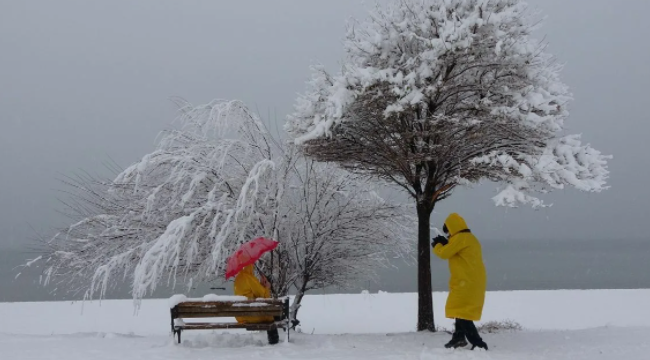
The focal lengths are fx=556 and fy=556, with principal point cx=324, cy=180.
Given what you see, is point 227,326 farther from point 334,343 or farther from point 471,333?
point 471,333

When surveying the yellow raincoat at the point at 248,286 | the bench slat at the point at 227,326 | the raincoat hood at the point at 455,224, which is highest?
the raincoat hood at the point at 455,224

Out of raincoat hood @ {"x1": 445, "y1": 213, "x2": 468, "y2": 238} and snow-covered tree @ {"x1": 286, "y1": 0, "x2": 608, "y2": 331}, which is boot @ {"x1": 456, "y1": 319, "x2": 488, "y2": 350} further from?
snow-covered tree @ {"x1": 286, "y1": 0, "x2": 608, "y2": 331}

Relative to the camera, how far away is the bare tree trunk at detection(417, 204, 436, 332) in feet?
36.7

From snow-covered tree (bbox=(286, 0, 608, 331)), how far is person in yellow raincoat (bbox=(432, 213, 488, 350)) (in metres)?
1.68

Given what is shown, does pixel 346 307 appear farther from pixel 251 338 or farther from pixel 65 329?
→ pixel 251 338

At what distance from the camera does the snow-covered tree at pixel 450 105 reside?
31.1ft

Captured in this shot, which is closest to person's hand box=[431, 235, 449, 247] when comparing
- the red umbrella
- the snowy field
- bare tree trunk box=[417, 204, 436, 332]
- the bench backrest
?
the snowy field

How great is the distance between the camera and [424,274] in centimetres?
1129

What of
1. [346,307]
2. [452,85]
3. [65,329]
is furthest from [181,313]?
[346,307]

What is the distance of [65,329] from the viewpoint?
55.8 ft

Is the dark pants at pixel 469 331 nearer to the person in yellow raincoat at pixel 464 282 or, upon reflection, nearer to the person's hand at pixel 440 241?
the person in yellow raincoat at pixel 464 282

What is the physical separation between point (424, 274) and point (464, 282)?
3.30 meters

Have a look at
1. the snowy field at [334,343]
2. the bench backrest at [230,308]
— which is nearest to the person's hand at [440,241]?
the snowy field at [334,343]

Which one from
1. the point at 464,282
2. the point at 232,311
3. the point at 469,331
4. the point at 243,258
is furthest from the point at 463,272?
the point at 232,311
